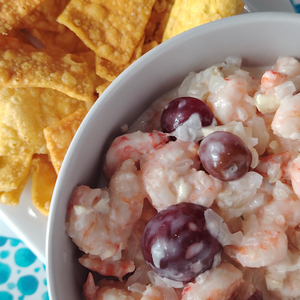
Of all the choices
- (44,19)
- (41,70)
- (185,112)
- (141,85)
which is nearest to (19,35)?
(44,19)

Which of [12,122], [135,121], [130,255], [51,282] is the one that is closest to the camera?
[51,282]

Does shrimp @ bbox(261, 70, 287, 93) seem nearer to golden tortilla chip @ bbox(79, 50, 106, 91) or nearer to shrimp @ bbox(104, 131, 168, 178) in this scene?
shrimp @ bbox(104, 131, 168, 178)

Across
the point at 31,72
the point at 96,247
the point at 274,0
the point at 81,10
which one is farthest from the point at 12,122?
the point at 274,0

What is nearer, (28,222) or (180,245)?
(180,245)

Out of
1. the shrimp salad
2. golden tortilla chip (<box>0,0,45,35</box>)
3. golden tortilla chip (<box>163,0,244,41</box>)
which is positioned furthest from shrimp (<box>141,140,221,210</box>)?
golden tortilla chip (<box>0,0,45,35</box>)

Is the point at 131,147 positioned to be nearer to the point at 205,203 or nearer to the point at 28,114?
the point at 205,203

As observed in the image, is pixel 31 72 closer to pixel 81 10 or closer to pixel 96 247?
pixel 81 10

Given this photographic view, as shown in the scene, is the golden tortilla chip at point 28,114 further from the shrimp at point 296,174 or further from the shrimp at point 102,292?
the shrimp at point 296,174

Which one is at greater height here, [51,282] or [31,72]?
[31,72]
